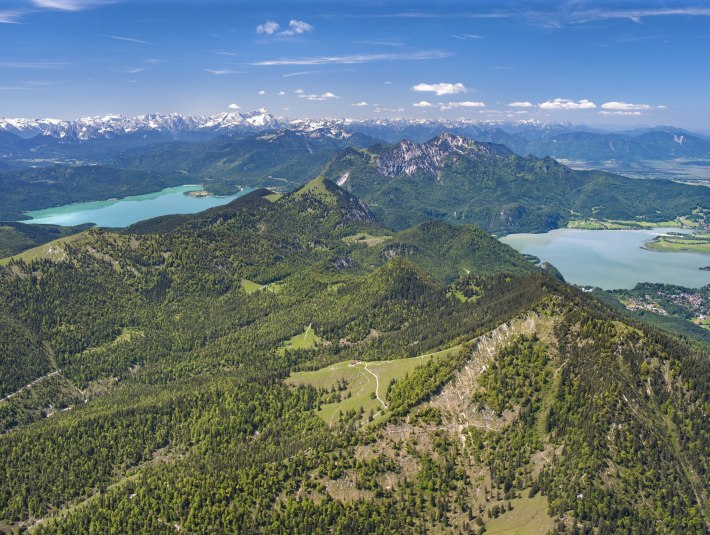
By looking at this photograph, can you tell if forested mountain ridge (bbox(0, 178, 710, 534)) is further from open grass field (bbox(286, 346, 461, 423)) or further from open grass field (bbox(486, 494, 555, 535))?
open grass field (bbox(286, 346, 461, 423))

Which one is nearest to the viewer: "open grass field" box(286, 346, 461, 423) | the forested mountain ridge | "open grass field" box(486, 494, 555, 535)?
"open grass field" box(486, 494, 555, 535)

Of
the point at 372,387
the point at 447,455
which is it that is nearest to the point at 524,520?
the point at 447,455

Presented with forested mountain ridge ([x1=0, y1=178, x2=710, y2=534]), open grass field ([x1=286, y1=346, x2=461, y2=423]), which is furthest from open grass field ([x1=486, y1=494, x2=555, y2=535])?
open grass field ([x1=286, y1=346, x2=461, y2=423])

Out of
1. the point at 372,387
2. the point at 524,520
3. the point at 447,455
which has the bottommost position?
the point at 524,520

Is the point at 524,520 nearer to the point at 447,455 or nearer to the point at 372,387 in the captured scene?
the point at 447,455

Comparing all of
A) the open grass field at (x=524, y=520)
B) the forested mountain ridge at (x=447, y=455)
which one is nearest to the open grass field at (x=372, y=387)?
the forested mountain ridge at (x=447, y=455)

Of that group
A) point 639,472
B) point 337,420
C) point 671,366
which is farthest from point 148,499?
point 671,366

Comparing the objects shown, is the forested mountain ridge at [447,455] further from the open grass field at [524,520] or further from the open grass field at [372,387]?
the open grass field at [372,387]

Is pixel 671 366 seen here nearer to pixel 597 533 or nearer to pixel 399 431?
pixel 597 533
